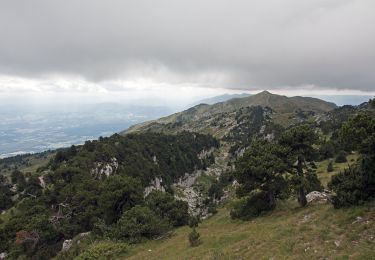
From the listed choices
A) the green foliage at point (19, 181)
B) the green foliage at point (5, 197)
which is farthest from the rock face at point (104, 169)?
the green foliage at point (5, 197)

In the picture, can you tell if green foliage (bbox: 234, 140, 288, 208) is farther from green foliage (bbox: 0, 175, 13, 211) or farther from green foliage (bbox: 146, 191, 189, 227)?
green foliage (bbox: 0, 175, 13, 211)

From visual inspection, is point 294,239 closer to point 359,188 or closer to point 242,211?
point 359,188

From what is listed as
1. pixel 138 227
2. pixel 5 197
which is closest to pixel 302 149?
pixel 138 227

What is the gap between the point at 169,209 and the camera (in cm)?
5922

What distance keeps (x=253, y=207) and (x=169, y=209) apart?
19.1 meters

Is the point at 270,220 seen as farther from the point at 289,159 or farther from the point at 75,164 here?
the point at 75,164

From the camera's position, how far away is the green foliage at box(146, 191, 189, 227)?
5797 cm

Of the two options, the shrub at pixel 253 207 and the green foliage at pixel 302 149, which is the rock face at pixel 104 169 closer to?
the shrub at pixel 253 207

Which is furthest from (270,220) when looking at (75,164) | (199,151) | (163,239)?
(199,151)

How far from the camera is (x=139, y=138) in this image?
508 feet

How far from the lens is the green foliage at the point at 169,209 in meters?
58.0

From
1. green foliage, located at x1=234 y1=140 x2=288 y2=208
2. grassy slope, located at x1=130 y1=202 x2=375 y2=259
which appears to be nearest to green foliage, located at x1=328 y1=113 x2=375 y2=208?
grassy slope, located at x1=130 y1=202 x2=375 y2=259

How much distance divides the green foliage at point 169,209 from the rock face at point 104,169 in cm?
4654

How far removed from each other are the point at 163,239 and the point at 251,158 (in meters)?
18.0
